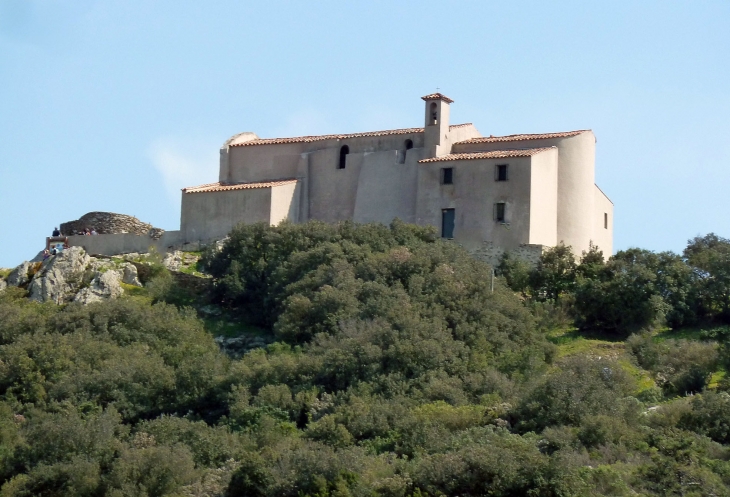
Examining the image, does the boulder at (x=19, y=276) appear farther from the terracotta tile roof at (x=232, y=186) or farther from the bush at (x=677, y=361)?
the bush at (x=677, y=361)

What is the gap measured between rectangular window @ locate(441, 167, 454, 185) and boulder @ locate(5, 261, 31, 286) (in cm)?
1458

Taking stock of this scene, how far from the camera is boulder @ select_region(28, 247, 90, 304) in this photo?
171 ft

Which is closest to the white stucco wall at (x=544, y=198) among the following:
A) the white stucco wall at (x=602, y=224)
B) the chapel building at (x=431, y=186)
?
the chapel building at (x=431, y=186)

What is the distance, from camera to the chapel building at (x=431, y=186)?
171 ft

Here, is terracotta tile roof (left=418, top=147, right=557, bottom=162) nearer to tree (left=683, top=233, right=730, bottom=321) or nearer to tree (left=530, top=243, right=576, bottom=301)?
tree (left=530, top=243, right=576, bottom=301)

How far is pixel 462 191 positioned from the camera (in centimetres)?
5291

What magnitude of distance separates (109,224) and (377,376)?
17.8m

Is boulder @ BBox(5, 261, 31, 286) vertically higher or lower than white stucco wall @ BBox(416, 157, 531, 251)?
lower

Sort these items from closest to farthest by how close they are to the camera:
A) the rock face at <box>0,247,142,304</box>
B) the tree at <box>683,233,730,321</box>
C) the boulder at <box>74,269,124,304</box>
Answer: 1. the tree at <box>683,233,730,321</box>
2. the boulder at <box>74,269,124,304</box>
3. the rock face at <box>0,247,142,304</box>

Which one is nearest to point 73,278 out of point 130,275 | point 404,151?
point 130,275

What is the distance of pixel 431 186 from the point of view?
53.5 metres

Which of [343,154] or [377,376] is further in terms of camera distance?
[343,154]

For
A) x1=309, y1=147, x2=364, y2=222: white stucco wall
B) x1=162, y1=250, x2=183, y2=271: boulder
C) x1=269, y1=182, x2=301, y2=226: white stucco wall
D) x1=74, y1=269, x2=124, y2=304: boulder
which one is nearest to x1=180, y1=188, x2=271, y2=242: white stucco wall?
x1=269, y1=182, x2=301, y2=226: white stucco wall

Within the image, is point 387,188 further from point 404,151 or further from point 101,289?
point 101,289
